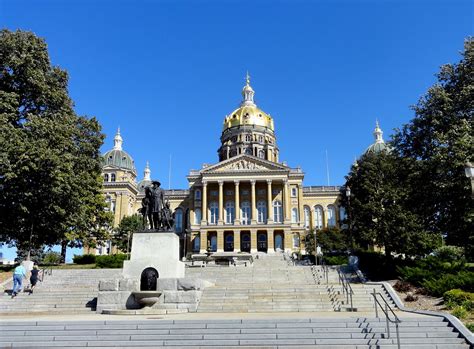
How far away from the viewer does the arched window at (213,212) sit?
70625 mm

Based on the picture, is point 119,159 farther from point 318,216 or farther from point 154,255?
point 154,255

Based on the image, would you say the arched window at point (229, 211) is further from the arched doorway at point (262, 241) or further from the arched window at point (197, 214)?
the arched window at point (197, 214)

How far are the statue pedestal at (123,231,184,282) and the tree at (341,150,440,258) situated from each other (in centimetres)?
1696

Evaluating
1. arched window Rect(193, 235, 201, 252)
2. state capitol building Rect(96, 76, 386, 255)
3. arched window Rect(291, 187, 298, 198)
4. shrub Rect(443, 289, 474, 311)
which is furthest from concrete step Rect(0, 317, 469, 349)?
arched window Rect(291, 187, 298, 198)

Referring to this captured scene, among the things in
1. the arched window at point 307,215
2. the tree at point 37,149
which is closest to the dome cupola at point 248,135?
the arched window at point 307,215

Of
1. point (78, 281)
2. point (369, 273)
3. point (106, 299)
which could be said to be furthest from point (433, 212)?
point (78, 281)

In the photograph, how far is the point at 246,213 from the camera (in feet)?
233

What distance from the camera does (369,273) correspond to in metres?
29.5

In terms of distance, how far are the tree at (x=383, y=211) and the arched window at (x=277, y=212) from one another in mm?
32665

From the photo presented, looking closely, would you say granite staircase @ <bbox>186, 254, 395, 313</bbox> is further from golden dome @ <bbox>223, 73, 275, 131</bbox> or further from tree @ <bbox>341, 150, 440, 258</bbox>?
golden dome @ <bbox>223, 73, 275, 131</bbox>

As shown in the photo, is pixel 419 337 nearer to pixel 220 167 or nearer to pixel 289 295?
pixel 289 295

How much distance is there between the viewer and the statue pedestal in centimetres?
1817

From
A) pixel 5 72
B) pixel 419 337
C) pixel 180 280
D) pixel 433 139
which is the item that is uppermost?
pixel 5 72

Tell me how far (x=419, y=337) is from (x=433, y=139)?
17.1m
